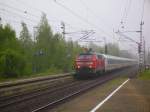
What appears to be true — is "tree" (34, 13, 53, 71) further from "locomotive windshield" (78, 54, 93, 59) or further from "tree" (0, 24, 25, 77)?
"locomotive windshield" (78, 54, 93, 59)

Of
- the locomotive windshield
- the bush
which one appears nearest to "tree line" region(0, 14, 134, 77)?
the bush

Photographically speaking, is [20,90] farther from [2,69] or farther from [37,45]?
[37,45]

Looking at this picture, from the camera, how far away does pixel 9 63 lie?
43656mm

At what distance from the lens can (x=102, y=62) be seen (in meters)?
43.3

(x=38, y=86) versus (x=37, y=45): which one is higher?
(x=37, y=45)

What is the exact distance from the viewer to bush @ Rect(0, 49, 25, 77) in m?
42.9

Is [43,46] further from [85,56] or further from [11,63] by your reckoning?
[85,56]

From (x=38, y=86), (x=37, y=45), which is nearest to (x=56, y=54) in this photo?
(x=37, y=45)

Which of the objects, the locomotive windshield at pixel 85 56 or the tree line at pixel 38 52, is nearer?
the locomotive windshield at pixel 85 56

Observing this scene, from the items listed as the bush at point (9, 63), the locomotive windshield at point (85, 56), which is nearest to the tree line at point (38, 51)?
the bush at point (9, 63)

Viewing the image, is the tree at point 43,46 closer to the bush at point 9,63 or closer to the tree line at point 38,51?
the tree line at point 38,51

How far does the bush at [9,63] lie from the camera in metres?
42.9

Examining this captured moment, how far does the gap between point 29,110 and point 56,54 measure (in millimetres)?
53311

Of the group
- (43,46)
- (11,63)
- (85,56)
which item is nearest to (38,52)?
(43,46)
